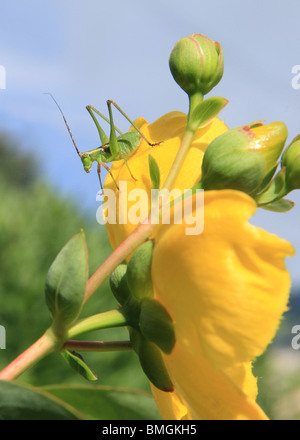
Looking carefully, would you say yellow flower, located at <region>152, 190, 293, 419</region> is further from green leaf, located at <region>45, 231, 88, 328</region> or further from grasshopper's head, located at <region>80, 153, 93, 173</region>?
grasshopper's head, located at <region>80, 153, 93, 173</region>

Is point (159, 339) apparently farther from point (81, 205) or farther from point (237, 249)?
point (81, 205)

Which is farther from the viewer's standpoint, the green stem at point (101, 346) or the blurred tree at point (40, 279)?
the blurred tree at point (40, 279)

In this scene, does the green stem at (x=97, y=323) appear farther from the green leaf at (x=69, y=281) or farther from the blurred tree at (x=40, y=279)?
the blurred tree at (x=40, y=279)

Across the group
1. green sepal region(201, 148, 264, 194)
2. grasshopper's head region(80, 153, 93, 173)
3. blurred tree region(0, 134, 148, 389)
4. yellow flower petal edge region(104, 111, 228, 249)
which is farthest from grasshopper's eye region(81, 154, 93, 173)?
blurred tree region(0, 134, 148, 389)

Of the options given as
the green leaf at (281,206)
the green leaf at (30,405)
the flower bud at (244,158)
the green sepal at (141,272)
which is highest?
the flower bud at (244,158)

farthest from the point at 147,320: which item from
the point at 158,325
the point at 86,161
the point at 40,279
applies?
the point at 40,279

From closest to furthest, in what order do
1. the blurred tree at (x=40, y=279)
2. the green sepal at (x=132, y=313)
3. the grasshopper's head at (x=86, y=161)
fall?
the green sepal at (x=132, y=313) < the grasshopper's head at (x=86, y=161) < the blurred tree at (x=40, y=279)

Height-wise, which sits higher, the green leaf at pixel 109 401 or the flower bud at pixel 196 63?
the flower bud at pixel 196 63

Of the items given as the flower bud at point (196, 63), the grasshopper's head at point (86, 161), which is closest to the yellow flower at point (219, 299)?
the flower bud at point (196, 63)
